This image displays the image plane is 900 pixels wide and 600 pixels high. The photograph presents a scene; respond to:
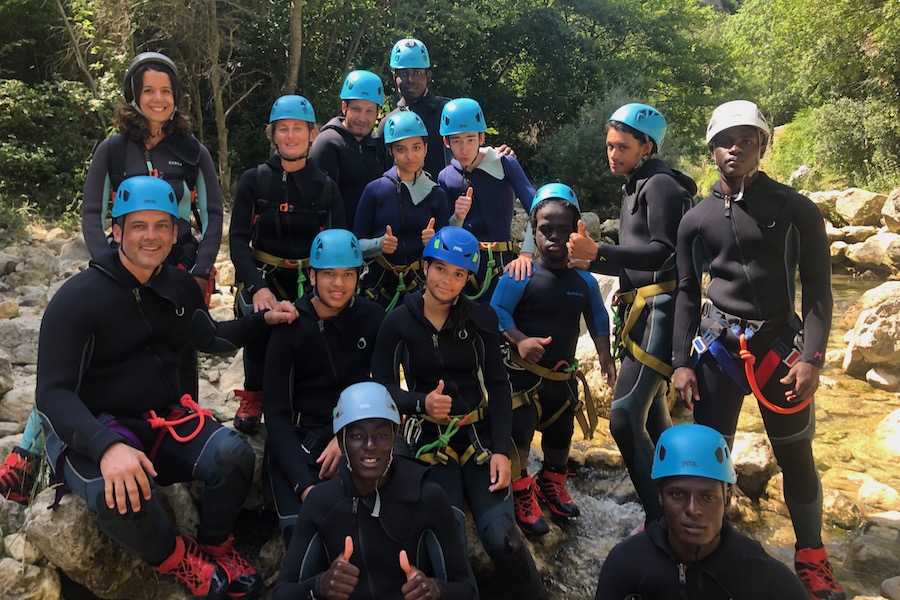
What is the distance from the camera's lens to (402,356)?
14.6 feet

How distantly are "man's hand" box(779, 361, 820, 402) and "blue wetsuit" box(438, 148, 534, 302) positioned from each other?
2689mm

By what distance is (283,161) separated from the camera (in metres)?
5.35

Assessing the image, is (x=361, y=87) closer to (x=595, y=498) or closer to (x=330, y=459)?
(x=330, y=459)

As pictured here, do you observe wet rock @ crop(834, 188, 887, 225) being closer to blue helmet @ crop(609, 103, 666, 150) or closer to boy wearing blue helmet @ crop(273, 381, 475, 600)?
blue helmet @ crop(609, 103, 666, 150)

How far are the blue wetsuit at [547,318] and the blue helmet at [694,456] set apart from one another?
1.88 meters

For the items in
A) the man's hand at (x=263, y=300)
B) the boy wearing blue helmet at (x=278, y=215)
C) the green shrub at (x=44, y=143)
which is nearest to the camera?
the man's hand at (x=263, y=300)

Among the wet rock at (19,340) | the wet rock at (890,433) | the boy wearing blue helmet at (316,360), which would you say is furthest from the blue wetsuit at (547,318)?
the wet rock at (19,340)

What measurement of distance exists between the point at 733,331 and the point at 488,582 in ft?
7.88

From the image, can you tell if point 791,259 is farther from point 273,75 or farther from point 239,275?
point 273,75

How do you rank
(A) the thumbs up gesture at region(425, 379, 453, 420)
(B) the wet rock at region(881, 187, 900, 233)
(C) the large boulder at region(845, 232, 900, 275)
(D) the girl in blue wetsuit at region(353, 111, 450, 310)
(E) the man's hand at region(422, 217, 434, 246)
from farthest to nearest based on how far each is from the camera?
(B) the wet rock at region(881, 187, 900, 233), (C) the large boulder at region(845, 232, 900, 275), (D) the girl in blue wetsuit at region(353, 111, 450, 310), (E) the man's hand at region(422, 217, 434, 246), (A) the thumbs up gesture at region(425, 379, 453, 420)

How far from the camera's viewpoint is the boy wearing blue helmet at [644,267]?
4586mm

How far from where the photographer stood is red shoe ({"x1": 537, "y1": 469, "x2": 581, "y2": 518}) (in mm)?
5547

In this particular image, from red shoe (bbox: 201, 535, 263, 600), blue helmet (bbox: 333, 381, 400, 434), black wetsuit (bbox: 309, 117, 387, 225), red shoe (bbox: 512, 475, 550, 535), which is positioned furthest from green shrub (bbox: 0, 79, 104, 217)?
blue helmet (bbox: 333, 381, 400, 434)

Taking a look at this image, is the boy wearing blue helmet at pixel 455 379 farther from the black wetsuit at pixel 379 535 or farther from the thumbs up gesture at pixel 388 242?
the thumbs up gesture at pixel 388 242
